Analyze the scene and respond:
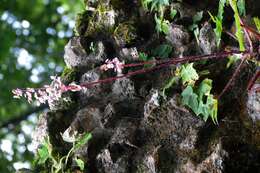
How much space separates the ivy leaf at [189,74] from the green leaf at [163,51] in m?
0.20

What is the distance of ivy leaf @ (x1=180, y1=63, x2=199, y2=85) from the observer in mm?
1568

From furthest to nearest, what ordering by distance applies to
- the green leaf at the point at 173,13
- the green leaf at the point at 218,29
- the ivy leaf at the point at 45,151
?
the green leaf at the point at 173,13 < the ivy leaf at the point at 45,151 < the green leaf at the point at 218,29

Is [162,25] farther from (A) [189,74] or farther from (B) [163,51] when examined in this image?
(A) [189,74]

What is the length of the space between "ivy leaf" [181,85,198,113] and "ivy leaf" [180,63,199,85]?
4 centimetres

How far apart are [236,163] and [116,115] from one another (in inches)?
20.7

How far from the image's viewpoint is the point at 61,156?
5.68 ft

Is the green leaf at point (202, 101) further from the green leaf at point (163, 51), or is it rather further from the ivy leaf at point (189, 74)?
the green leaf at point (163, 51)

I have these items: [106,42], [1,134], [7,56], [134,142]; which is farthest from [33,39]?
[134,142]

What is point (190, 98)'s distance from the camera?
60.6 inches

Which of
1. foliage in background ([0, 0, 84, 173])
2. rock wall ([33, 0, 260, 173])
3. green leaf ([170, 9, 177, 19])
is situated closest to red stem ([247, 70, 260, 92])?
rock wall ([33, 0, 260, 173])

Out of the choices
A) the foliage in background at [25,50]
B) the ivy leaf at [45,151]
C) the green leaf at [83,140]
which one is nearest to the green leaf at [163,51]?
the green leaf at [83,140]

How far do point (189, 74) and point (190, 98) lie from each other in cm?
10

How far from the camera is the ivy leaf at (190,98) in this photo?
153 centimetres

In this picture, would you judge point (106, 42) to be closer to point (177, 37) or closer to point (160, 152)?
point (177, 37)
